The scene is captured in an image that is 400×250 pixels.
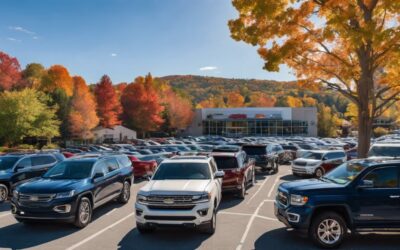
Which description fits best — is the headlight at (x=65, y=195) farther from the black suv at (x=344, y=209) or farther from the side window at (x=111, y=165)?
the black suv at (x=344, y=209)

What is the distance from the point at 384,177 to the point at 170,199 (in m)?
4.92

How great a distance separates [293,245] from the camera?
8.41 m

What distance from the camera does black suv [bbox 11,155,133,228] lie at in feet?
31.4

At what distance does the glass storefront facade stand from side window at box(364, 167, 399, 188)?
7211 cm

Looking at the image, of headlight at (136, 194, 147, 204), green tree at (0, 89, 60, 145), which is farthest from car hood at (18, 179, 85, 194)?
green tree at (0, 89, 60, 145)

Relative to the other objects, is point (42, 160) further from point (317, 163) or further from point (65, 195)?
point (317, 163)

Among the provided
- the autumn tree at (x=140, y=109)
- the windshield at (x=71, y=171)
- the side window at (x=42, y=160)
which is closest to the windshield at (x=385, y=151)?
the windshield at (x=71, y=171)

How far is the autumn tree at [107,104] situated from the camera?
59188mm

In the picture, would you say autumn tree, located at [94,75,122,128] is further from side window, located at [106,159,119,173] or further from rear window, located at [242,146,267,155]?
side window, located at [106,159,119,173]

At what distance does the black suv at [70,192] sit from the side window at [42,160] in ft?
13.4

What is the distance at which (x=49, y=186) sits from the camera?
9.94m

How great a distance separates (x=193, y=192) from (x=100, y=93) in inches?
2145

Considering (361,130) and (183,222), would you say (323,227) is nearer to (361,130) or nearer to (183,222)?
(183,222)

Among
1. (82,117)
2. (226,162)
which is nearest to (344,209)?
(226,162)
